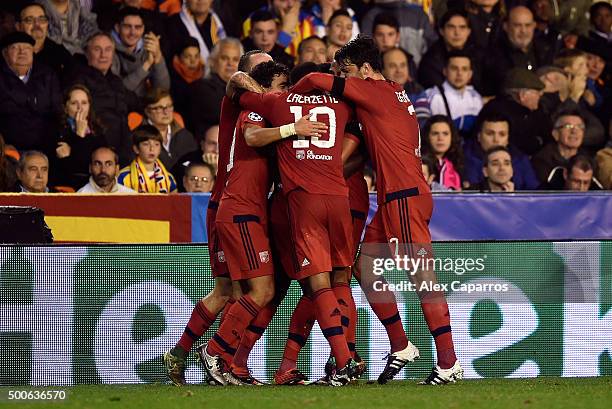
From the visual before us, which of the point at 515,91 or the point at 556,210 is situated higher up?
the point at 515,91

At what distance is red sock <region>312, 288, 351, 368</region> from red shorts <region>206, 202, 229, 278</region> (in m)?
1.00

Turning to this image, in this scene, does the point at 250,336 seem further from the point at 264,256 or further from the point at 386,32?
the point at 386,32

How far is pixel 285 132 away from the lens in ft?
29.4

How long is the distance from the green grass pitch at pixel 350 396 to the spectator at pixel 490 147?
4.55 metres

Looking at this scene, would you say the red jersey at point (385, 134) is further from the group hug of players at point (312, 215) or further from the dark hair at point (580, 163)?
the dark hair at point (580, 163)

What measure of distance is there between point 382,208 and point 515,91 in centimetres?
615

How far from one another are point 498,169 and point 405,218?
4.21 m

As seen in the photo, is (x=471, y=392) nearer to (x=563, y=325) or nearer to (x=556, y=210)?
(x=563, y=325)

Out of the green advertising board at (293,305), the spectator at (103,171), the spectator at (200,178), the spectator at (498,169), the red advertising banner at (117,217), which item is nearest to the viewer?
the green advertising board at (293,305)

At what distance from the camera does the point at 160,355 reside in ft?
33.2

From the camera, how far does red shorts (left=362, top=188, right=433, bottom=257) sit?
29.9ft

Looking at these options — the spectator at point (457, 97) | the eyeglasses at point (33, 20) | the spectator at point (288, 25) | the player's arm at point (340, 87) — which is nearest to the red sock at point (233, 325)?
the player's arm at point (340, 87)

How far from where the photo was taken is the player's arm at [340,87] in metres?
8.95

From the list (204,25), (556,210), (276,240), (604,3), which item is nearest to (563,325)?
(556,210)
